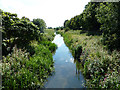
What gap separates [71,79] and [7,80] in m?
4.26

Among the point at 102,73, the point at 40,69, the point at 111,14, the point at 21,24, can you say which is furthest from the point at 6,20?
the point at 111,14

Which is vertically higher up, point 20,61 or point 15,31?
point 15,31

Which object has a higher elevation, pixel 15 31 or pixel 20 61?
pixel 15 31

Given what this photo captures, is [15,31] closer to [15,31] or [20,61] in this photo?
[15,31]

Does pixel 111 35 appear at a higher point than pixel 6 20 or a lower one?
lower

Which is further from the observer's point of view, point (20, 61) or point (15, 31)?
point (15, 31)

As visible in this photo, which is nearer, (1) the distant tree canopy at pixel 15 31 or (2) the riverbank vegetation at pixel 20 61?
(2) the riverbank vegetation at pixel 20 61

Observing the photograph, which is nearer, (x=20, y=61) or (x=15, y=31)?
(x=20, y=61)

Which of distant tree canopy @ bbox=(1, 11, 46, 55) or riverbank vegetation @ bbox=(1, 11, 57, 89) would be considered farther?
distant tree canopy @ bbox=(1, 11, 46, 55)

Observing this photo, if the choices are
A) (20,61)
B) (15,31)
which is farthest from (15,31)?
(20,61)

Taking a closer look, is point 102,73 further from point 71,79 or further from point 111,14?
point 111,14

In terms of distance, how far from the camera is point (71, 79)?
7.30 meters

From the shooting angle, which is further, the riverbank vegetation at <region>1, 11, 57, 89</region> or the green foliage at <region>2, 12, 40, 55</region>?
the green foliage at <region>2, 12, 40, 55</region>

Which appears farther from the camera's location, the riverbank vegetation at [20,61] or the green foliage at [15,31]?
the green foliage at [15,31]
